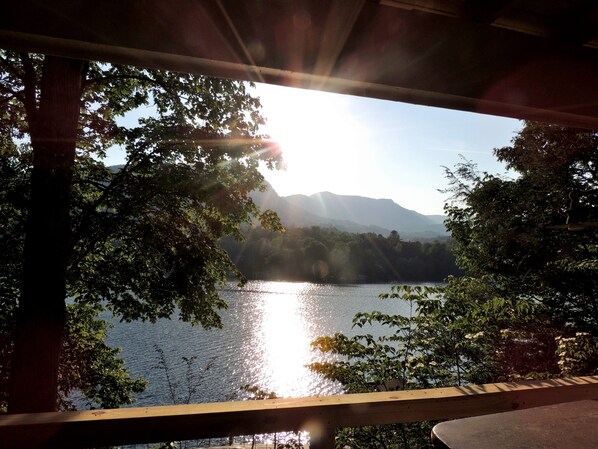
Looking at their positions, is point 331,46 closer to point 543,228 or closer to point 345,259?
point 543,228

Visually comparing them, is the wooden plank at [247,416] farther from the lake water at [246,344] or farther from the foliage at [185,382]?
the lake water at [246,344]

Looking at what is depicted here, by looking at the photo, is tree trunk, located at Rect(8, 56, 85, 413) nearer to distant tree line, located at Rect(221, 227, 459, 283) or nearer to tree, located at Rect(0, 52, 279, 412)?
tree, located at Rect(0, 52, 279, 412)

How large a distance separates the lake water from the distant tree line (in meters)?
6.62

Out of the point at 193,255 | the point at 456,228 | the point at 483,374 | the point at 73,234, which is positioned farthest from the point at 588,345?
the point at 73,234

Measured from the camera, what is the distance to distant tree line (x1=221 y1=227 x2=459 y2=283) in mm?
48784

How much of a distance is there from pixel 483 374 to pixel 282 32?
5.92 meters

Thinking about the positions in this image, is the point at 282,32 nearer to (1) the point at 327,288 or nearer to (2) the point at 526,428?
(2) the point at 526,428

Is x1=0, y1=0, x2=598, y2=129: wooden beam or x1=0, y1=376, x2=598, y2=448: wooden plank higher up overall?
x1=0, y1=0, x2=598, y2=129: wooden beam

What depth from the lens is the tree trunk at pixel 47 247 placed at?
14.8ft

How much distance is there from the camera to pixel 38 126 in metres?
4.88

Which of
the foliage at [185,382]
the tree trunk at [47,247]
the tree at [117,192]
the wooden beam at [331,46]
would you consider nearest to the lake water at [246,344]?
the foliage at [185,382]

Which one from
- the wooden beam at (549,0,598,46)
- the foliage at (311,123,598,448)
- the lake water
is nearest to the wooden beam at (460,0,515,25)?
the wooden beam at (549,0,598,46)

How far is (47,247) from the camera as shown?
4.79 meters

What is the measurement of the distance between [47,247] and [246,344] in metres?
24.8
